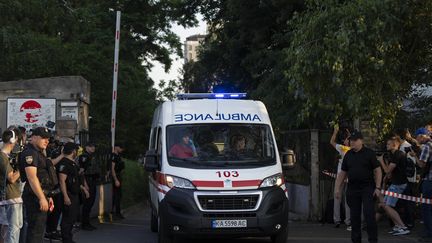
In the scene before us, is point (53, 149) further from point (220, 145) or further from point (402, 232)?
point (402, 232)

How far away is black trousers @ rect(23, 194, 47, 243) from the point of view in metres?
8.03

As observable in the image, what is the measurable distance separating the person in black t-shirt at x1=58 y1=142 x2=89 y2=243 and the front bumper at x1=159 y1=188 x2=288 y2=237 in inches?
62.5

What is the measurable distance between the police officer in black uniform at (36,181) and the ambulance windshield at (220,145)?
208 cm

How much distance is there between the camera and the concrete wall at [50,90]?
593 inches

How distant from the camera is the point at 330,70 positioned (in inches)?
424

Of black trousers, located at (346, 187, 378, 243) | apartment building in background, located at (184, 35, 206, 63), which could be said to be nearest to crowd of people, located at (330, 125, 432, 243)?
black trousers, located at (346, 187, 378, 243)

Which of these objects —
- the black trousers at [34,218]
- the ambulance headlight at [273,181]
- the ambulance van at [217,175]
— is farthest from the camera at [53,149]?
the ambulance headlight at [273,181]

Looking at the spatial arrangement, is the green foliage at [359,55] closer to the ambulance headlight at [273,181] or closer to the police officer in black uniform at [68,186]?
the ambulance headlight at [273,181]

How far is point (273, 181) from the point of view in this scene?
9461 millimetres

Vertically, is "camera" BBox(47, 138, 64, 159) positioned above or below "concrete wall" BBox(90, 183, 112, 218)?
above

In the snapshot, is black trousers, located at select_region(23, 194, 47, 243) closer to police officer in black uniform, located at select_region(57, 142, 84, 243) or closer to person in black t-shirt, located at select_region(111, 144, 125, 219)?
police officer in black uniform, located at select_region(57, 142, 84, 243)

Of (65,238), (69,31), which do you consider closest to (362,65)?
(65,238)

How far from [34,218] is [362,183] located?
15.4 feet

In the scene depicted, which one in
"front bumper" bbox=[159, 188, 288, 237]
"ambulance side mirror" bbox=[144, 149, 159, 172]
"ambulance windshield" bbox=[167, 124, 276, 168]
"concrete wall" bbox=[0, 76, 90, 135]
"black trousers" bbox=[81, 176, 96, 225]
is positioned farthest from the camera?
"concrete wall" bbox=[0, 76, 90, 135]
